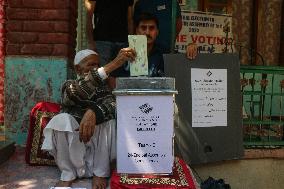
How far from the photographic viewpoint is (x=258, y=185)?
4.73m

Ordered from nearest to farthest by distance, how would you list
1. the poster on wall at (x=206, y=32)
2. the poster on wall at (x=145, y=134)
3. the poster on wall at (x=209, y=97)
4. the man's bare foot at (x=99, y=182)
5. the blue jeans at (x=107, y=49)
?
1. the poster on wall at (x=145, y=134)
2. the man's bare foot at (x=99, y=182)
3. the poster on wall at (x=209, y=97)
4. the blue jeans at (x=107, y=49)
5. the poster on wall at (x=206, y=32)

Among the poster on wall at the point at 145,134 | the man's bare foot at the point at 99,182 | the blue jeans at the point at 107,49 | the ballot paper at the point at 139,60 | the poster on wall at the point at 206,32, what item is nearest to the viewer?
the poster on wall at the point at 145,134

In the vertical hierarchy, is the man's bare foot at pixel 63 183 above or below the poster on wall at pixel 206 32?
below

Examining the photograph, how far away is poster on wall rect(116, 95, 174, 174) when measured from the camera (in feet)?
10.4

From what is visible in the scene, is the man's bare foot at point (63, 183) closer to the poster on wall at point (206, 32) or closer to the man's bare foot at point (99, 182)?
the man's bare foot at point (99, 182)

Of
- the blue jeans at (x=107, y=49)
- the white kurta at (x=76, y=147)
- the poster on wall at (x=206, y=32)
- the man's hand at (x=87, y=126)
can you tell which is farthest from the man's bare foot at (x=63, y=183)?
the poster on wall at (x=206, y=32)

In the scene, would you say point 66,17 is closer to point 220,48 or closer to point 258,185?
point 258,185

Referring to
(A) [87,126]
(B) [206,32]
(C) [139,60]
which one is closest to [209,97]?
(C) [139,60]

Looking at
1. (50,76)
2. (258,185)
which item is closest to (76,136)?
(50,76)

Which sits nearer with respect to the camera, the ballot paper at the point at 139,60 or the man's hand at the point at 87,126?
the man's hand at the point at 87,126

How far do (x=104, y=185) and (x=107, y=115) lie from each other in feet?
1.94

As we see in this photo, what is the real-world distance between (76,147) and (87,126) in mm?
286

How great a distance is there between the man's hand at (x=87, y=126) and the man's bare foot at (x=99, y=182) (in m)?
0.38

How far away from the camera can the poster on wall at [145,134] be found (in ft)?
10.4
